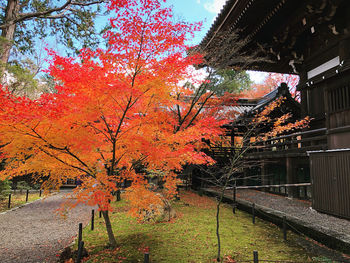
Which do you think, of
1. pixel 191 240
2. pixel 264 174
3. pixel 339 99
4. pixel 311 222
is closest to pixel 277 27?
pixel 339 99

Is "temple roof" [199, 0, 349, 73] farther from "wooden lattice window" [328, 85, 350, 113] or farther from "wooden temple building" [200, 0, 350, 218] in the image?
"wooden lattice window" [328, 85, 350, 113]

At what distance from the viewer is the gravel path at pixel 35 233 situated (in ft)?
21.4

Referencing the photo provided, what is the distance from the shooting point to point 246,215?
993cm

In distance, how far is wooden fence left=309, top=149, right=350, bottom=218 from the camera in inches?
265

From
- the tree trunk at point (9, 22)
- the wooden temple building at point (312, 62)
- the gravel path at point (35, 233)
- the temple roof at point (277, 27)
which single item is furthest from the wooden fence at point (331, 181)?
the tree trunk at point (9, 22)

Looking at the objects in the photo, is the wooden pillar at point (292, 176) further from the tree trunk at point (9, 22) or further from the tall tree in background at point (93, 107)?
the tree trunk at point (9, 22)

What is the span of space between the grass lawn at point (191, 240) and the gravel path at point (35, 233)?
0.98 meters

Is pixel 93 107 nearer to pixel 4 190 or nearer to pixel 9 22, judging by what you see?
pixel 9 22

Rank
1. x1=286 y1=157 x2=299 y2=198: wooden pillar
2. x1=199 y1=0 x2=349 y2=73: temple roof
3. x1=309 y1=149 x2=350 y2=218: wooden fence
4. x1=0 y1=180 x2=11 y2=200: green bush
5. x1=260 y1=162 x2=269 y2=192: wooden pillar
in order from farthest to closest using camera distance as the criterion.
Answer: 1. x1=260 y1=162 x2=269 y2=192: wooden pillar
2. x1=0 y1=180 x2=11 y2=200: green bush
3. x1=286 y1=157 x2=299 y2=198: wooden pillar
4. x1=199 y1=0 x2=349 y2=73: temple roof
5. x1=309 y1=149 x2=350 y2=218: wooden fence

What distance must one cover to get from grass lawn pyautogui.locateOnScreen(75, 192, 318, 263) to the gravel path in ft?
3.21

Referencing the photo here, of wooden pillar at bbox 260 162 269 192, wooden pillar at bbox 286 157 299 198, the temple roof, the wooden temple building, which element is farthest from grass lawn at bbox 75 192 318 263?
A: the temple roof

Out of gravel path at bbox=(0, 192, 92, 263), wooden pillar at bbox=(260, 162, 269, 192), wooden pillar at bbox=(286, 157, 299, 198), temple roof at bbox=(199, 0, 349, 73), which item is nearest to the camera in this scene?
gravel path at bbox=(0, 192, 92, 263)

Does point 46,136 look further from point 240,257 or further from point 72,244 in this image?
point 240,257

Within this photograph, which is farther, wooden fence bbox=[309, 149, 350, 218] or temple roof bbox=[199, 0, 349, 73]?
temple roof bbox=[199, 0, 349, 73]
